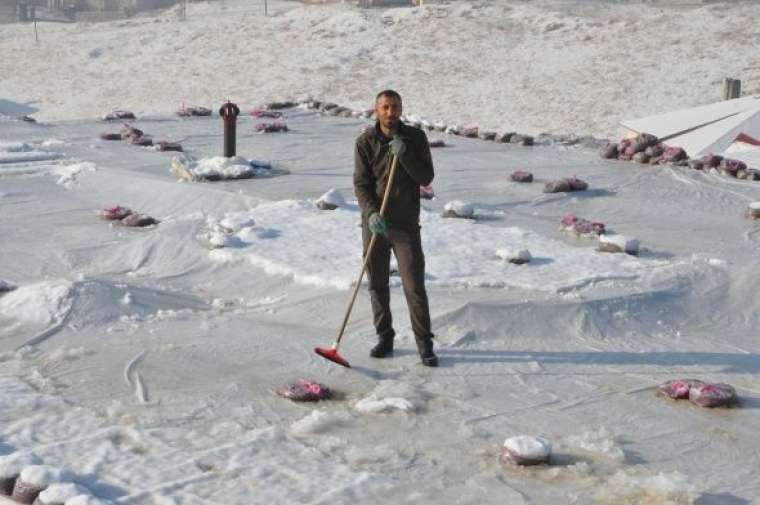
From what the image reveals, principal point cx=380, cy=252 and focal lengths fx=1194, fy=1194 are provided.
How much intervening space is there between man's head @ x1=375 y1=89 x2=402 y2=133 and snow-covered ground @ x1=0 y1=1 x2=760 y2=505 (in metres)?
1.21

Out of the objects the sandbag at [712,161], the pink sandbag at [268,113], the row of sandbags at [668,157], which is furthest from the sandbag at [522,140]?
the pink sandbag at [268,113]

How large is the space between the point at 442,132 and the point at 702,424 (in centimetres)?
1047

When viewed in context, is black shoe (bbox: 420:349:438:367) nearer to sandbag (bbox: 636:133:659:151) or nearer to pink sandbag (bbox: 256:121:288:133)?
sandbag (bbox: 636:133:659:151)

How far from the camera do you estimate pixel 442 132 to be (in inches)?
610

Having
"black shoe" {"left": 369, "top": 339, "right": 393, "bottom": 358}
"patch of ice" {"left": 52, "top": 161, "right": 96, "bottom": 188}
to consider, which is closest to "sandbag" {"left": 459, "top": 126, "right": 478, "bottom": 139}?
"patch of ice" {"left": 52, "top": 161, "right": 96, "bottom": 188}

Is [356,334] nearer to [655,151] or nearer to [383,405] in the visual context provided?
[383,405]

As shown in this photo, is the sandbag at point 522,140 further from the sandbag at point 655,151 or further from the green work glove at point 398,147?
the green work glove at point 398,147

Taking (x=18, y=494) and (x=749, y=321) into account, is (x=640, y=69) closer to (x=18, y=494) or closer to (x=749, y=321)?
(x=749, y=321)

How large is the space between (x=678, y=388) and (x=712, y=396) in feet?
0.58

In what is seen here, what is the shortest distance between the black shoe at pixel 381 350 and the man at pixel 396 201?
16 centimetres

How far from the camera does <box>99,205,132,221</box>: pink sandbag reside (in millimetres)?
9672

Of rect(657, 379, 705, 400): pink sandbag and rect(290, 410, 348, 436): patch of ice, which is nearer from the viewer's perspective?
rect(290, 410, 348, 436): patch of ice

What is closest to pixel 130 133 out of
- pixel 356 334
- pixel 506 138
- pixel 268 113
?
pixel 268 113

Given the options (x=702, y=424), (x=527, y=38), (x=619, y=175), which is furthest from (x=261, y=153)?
(x=527, y=38)
